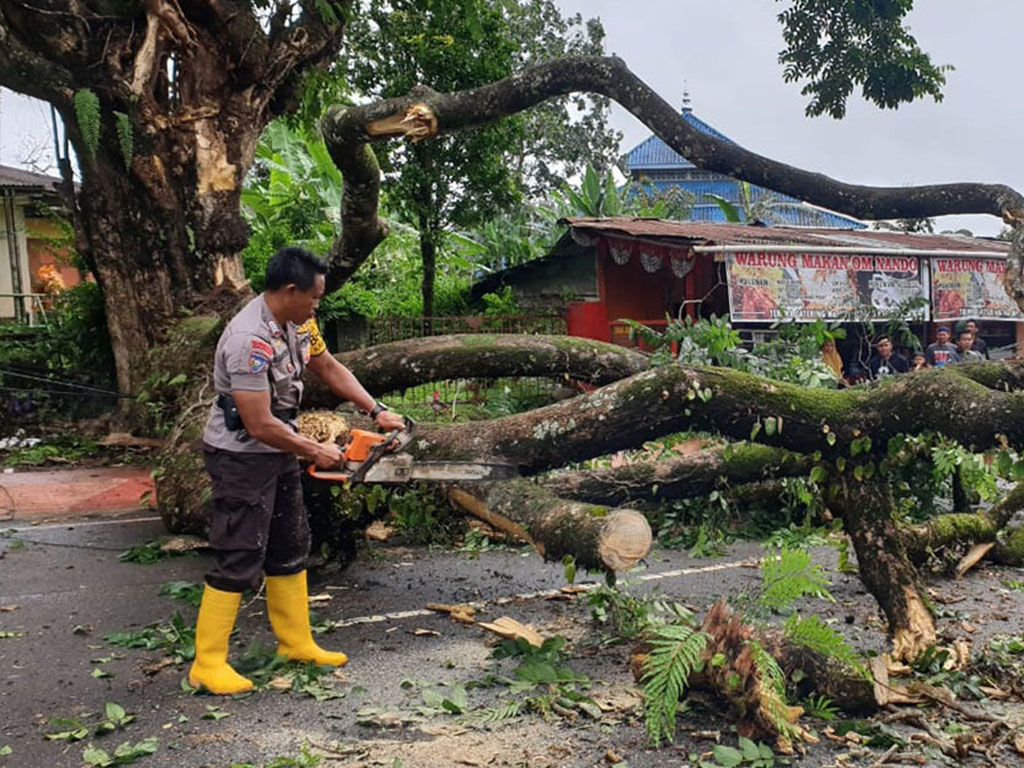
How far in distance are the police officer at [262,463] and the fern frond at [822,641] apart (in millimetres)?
2015

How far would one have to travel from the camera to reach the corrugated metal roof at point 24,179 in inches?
643

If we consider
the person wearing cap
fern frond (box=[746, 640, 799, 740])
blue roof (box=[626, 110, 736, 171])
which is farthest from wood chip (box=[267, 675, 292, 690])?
blue roof (box=[626, 110, 736, 171])

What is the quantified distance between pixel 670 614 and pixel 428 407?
6.51 m

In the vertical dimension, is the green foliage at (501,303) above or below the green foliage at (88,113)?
below

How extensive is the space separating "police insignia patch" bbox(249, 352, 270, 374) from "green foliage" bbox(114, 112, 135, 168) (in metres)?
6.73

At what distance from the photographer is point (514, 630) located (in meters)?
4.41

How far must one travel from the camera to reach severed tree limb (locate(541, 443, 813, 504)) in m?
5.60

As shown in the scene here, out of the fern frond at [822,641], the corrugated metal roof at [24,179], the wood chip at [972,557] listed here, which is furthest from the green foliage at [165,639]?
the corrugated metal roof at [24,179]

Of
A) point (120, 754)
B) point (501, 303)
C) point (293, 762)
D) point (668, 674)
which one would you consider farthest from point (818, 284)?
point (120, 754)

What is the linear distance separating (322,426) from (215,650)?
1641 millimetres

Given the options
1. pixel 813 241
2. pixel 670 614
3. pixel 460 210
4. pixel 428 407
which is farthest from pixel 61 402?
pixel 813 241

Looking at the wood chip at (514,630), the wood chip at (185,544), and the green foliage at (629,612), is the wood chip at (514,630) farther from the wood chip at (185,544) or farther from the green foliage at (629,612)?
the wood chip at (185,544)

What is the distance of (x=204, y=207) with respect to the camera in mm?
9867

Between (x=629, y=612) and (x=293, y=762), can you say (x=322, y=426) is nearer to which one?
(x=629, y=612)
